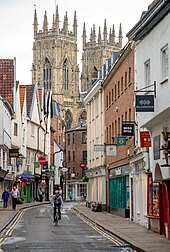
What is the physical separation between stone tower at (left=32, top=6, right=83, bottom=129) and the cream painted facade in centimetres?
11073

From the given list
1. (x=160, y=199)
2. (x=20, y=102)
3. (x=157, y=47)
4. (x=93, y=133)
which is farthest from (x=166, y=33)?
(x=20, y=102)

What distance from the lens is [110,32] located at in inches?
7844

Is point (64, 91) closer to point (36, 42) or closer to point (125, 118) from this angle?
point (36, 42)

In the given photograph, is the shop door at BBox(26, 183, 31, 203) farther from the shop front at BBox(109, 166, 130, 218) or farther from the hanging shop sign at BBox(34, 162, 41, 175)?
the shop front at BBox(109, 166, 130, 218)

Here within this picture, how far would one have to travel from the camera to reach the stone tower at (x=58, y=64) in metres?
174

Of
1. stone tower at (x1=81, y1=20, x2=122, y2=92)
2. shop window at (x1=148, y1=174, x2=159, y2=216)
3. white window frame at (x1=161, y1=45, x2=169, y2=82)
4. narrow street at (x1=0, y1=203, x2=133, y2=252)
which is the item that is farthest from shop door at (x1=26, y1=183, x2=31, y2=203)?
stone tower at (x1=81, y1=20, x2=122, y2=92)

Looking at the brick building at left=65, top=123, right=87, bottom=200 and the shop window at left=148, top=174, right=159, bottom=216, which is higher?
the brick building at left=65, top=123, right=87, bottom=200

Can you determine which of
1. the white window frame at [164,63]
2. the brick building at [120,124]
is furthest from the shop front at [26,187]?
the white window frame at [164,63]

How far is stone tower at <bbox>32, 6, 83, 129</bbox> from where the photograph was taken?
174 m

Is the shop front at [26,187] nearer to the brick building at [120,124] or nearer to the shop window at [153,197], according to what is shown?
the brick building at [120,124]

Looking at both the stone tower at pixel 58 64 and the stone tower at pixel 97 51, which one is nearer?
the stone tower at pixel 58 64

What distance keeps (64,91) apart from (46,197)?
293ft

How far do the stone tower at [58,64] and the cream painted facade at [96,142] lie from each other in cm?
11073

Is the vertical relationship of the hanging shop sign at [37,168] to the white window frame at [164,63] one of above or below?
below
